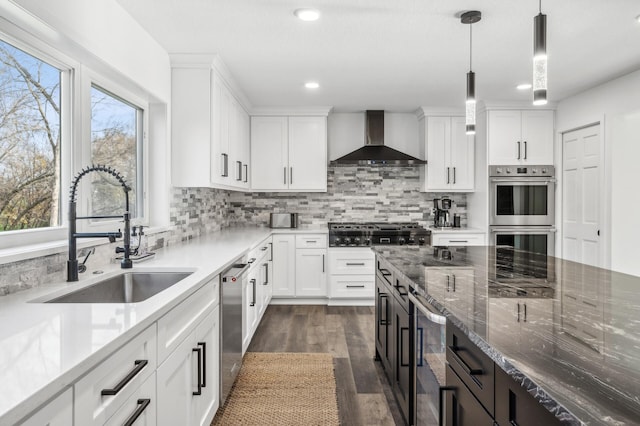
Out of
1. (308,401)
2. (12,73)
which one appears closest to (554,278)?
(308,401)

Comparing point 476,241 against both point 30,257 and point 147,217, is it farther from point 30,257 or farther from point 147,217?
point 30,257

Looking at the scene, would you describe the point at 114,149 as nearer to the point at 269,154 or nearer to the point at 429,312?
the point at 429,312

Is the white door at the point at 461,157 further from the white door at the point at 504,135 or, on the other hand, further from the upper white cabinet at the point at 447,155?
the white door at the point at 504,135

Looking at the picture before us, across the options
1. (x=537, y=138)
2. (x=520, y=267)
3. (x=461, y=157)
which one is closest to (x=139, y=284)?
(x=520, y=267)

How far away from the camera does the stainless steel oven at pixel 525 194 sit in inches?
192

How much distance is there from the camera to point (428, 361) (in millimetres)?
1703

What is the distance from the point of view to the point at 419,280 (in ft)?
5.88

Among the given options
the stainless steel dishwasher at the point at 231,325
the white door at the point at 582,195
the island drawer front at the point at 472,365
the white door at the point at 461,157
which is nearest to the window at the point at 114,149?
the stainless steel dishwasher at the point at 231,325

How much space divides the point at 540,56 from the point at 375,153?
339 centimetres

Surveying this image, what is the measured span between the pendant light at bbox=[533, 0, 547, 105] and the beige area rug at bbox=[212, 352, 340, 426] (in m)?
1.99

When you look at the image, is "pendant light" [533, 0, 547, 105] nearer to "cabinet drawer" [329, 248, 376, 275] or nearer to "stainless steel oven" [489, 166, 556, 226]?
"cabinet drawer" [329, 248, 376, 275]

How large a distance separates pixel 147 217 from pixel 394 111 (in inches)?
138

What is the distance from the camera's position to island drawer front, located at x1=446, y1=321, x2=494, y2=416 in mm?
1081

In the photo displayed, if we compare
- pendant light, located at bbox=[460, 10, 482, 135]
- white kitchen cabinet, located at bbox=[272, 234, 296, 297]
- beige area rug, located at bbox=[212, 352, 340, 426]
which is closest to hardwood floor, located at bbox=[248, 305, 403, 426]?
beige area rug, located at bbox=[212, 352, 340, 426]
